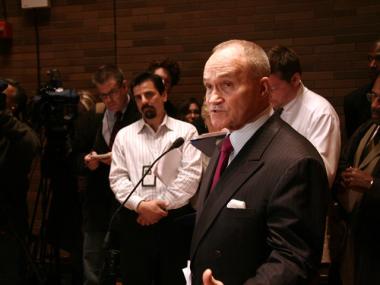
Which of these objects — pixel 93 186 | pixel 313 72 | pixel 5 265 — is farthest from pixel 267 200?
pixel 313 72

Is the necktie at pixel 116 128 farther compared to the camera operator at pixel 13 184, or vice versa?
the necktie at pixel 116 128

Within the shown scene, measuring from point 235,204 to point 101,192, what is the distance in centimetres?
199

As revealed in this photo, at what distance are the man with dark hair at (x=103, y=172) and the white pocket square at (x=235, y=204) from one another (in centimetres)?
189

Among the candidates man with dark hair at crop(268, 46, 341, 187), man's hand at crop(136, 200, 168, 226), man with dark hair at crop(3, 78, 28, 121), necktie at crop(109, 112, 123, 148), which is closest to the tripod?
necktie at crop(109, 112, 123, 148)

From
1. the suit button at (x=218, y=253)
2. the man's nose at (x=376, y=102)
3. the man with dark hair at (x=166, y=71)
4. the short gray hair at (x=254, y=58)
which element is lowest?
the suit button at (x=218, y=253)

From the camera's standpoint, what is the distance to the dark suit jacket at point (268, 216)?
Answer: 1.18 metres

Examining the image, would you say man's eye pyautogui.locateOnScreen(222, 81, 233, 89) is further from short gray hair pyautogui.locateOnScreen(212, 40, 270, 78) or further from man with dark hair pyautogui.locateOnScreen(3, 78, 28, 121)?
man with dark hair pyautogui.locateOnScreen(3, 78, 28, 121)

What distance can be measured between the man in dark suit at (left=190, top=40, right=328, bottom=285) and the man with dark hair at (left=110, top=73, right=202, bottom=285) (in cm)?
112

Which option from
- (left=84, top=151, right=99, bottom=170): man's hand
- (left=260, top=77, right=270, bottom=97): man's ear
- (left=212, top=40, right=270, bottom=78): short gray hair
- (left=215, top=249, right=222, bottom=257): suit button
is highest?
(left=212, top=40, right=270, bottom=78): short gray hair

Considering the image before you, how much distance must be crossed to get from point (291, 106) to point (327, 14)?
1.58 meters

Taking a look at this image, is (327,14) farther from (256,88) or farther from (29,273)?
(29,273)

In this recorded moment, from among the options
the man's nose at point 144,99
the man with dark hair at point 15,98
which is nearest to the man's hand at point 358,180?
the man's nose at point 144,99

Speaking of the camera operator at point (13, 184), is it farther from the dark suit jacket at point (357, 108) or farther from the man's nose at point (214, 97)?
the dark suit jacket at point (357, 108)

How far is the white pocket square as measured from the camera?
1.27m
